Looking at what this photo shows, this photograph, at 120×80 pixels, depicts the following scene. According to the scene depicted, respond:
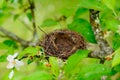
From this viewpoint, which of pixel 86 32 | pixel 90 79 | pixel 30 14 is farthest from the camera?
pixel 30 14

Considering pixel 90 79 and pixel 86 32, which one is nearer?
pixel 90 79

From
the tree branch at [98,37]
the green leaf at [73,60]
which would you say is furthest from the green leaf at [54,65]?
the tree branch at [98,37]

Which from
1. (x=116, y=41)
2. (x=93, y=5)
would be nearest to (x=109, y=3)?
(x=93, y=5)

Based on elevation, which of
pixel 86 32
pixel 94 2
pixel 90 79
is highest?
pixel 94 2

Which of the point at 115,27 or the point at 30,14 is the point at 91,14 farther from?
the point at 30,14

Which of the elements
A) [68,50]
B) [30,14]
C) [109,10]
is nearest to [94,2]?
[109,10]

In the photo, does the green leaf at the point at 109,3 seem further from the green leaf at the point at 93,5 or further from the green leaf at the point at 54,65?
the green leaf at the point at 54,65

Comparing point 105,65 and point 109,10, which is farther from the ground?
point 109,10
